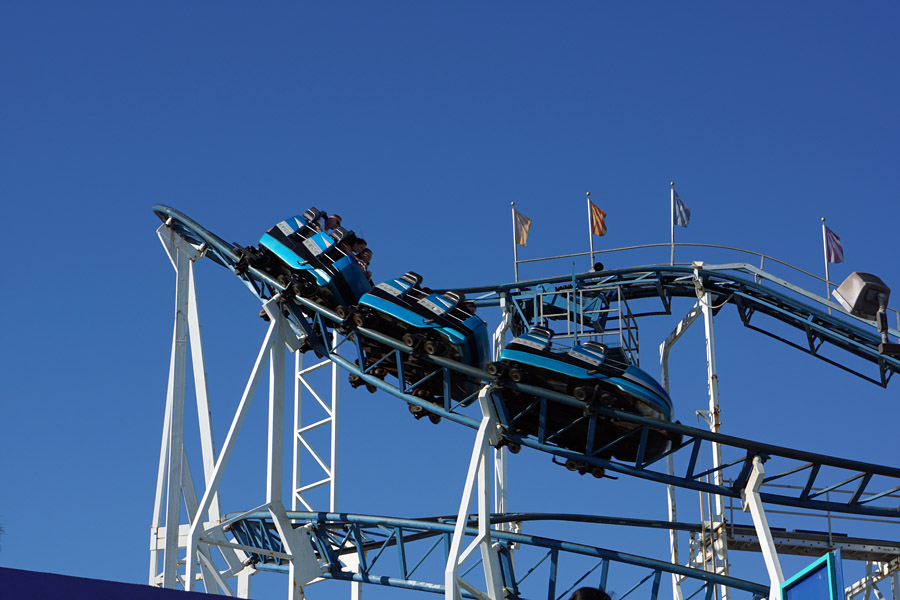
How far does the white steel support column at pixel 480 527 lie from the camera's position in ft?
44.5

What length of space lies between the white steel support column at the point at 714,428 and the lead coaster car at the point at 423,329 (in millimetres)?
3632

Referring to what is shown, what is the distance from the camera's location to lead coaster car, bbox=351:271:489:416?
15258 mm

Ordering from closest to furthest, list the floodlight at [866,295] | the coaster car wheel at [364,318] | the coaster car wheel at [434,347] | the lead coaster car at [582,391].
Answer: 1. the floodlight at [866,295]
2. the lead coaster car at [582,391]
3. the coaster car wheel at [434,347]
4. the coaster car wheel at [364,318]

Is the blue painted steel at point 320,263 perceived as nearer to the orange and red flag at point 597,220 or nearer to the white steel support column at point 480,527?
the white steel support column at point 480,527

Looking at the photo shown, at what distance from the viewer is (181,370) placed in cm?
1728

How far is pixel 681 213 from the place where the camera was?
23156mm

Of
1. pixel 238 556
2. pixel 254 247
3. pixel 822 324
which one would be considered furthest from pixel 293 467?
pixel 822 324

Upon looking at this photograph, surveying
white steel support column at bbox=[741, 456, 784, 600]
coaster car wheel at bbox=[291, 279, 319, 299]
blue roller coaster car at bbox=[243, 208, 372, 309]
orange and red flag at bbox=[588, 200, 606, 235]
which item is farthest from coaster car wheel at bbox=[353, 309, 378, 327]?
orange and red flag at bbox=[588, 200, 606, 235]

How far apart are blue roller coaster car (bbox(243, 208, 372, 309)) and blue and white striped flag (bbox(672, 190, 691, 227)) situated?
8441 mm

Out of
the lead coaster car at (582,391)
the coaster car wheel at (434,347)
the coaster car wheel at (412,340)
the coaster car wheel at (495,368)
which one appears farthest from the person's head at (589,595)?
the coaster car wheel at (412,340)

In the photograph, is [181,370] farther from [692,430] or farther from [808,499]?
[808,499]

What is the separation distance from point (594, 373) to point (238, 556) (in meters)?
6.37

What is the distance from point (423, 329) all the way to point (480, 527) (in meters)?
2.61

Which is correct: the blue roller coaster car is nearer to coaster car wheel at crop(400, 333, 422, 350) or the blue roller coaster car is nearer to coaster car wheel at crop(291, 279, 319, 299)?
coaster car wheel at crop(291, 279, 319, 299)
